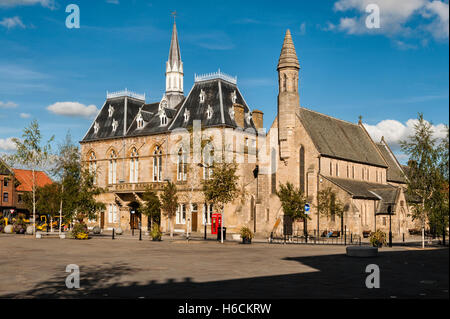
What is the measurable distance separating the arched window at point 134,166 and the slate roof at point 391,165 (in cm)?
3574

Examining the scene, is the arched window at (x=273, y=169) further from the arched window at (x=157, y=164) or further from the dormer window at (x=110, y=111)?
the dormer window at (x=110, y=111)

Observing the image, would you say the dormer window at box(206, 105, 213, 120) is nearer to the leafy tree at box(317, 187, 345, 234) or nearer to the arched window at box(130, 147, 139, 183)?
the arched window at box(130, 147, 139, 183)

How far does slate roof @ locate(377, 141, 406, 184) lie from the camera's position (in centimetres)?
7169

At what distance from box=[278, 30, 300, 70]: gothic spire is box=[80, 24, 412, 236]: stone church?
0.11 metres

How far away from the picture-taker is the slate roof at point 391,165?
71.7m

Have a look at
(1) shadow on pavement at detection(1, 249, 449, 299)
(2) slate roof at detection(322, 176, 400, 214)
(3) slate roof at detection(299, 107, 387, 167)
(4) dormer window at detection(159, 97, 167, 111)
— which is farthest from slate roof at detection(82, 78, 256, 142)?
(1) shadow on pavement at detection(1, 249, 449, 299)

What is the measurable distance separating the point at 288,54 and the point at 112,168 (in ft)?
95.5

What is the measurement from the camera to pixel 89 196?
150ft

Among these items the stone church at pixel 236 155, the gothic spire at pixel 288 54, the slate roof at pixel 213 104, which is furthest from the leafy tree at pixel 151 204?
the gothic spire at pixel 288 54

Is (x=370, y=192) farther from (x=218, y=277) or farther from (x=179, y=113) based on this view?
(x=218, y=277)

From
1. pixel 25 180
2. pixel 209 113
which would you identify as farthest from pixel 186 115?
pixel 25 180
